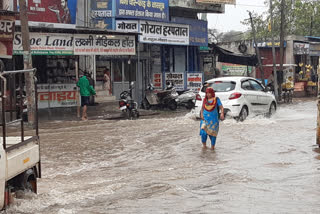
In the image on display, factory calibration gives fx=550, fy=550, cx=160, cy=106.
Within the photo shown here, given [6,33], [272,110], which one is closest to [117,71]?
[272,110]

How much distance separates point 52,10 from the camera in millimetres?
21781

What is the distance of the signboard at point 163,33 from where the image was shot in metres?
24.6

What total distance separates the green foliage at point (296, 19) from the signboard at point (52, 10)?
98.9 ft

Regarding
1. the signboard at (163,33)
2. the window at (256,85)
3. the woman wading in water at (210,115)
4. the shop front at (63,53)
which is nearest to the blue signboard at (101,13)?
the signboard at (163,33)

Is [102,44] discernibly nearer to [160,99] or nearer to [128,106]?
[128,106]

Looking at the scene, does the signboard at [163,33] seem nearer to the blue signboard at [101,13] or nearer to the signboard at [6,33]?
the blue signboard at [101,13]

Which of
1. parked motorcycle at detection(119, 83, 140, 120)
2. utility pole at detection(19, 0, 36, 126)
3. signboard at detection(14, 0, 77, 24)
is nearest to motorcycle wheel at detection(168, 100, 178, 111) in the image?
parked motorcycle at detection(119, 83, 140, 120)

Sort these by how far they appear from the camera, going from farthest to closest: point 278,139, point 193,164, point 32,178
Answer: point 278,139
point 193,164
point 32,178

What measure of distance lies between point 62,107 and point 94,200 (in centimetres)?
1408

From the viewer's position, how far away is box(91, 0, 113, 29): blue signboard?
2459 centimetres

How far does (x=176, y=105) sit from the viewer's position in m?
24.0

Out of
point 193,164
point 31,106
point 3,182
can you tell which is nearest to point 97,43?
point 31,106

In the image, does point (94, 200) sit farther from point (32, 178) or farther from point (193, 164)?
point (193, 164)

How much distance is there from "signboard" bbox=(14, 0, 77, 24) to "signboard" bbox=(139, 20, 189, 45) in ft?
10.8
